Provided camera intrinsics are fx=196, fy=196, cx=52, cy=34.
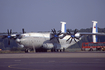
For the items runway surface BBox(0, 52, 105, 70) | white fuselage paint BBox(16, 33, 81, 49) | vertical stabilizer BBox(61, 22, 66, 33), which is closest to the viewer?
runway surface BBox(0, 52, 105, 70)

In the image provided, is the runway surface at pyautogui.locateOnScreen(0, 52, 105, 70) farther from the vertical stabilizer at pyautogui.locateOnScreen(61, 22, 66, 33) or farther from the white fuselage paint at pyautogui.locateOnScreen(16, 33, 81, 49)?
the vertical stabilizer at pyautogui.locateOnScreen(61, 22, 66, 33)

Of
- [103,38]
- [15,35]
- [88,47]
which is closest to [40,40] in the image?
[15,35]

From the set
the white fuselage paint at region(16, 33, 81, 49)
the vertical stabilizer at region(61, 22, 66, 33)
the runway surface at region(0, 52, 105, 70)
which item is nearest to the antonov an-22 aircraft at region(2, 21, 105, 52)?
the white fuselage paint at region(16, 33, 81, 49)

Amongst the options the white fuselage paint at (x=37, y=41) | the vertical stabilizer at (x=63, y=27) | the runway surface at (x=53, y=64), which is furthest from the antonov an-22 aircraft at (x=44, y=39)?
the runway surface at (x=53, y=64)

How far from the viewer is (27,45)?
137 ft

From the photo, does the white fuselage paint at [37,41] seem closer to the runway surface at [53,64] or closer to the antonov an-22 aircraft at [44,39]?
the antonov an-22 aircraft at [44,39]

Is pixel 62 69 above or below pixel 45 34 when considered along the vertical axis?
below

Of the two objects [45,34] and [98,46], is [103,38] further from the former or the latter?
[45,34]

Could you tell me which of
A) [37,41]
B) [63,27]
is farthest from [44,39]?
[63,27]

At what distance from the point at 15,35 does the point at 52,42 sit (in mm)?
8900

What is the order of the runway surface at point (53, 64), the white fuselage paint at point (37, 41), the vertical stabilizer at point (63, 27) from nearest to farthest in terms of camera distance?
the runway surface at point (53, 64), the white fuselage paint at point (37, 41), the vertical stabilizer at point (63, 27)

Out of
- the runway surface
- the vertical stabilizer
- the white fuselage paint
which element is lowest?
the runway surface

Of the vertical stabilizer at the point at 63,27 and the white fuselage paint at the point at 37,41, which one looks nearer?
the white fuselage paint at the point at 37,41

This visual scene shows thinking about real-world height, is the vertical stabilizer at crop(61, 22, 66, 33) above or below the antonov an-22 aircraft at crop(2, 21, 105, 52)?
above
